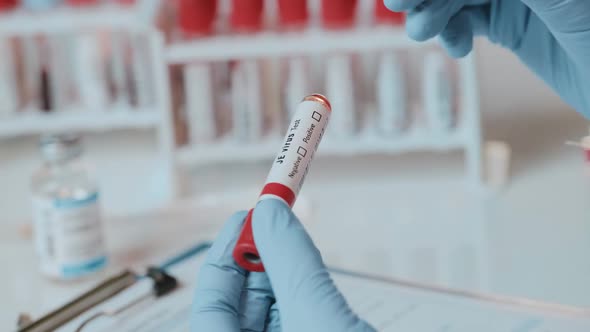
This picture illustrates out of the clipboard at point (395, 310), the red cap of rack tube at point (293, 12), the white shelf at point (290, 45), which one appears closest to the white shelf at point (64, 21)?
the white shelf at point (290, 45)

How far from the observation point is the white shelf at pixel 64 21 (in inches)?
44.6

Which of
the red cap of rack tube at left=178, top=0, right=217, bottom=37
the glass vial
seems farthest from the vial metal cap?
the red cap of rack tube at left=178, top=0, right=217, bottom=37

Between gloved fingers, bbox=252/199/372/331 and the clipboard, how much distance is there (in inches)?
6.0

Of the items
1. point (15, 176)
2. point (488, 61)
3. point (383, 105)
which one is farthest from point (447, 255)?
point (15, 176)

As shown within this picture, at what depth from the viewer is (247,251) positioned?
606 millimetres

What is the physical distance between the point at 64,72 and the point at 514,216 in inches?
27.4

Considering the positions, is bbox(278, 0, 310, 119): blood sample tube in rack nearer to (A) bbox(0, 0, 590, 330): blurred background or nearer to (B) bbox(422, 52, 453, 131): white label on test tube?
(A) bbox(0, 0, 590, 330): blurred background

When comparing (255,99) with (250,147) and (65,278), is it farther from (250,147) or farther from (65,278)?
(65,278)

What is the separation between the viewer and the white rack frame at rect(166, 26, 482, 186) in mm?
1067

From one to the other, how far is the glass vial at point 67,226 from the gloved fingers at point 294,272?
366mm

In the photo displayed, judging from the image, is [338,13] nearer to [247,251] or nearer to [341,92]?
[341,92]

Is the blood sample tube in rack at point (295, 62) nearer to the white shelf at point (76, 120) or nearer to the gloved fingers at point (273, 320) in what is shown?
the white shelf at point (76, 120)

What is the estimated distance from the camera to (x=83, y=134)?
1.35 m

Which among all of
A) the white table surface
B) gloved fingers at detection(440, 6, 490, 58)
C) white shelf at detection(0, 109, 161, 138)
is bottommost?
the white table surface
